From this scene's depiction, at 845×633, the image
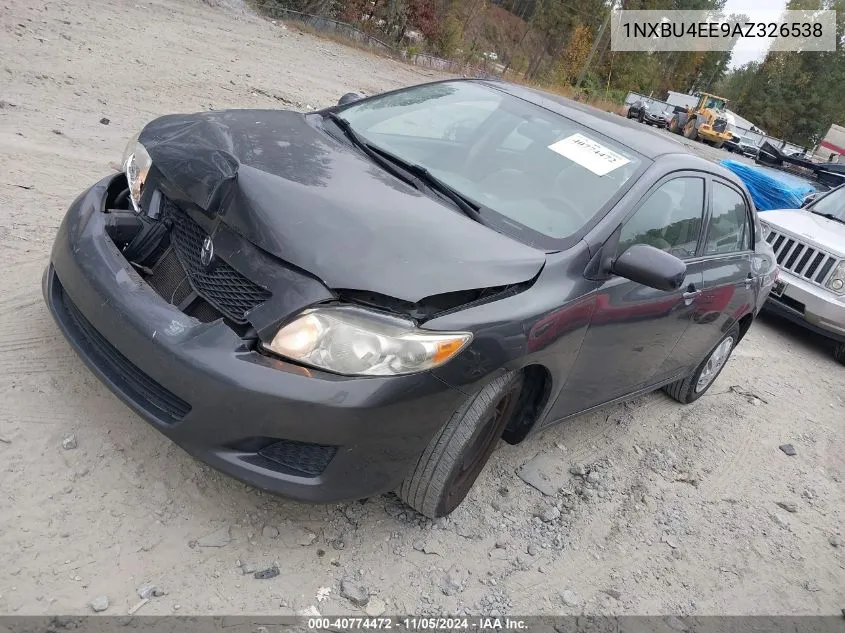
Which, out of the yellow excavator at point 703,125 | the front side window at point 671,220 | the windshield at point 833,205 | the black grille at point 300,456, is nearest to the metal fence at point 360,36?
the windshield at point 833,205

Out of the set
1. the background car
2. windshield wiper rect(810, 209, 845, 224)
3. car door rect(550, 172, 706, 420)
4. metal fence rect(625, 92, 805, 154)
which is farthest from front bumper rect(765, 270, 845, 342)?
the background car

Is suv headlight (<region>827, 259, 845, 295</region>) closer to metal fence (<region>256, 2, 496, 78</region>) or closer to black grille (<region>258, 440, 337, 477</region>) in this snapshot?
black grille (<region>258, 440, 337, 477</region>)

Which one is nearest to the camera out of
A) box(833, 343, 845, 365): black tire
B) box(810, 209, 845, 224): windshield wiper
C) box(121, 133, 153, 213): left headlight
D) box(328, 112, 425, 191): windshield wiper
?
box(121, 133, 153, 213): left headlight

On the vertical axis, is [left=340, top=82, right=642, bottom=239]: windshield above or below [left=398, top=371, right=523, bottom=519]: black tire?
above

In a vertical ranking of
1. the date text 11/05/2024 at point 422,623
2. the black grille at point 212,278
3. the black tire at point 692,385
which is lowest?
the date text 11/05/2024 at point 422,623

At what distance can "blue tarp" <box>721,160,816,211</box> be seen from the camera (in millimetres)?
10078

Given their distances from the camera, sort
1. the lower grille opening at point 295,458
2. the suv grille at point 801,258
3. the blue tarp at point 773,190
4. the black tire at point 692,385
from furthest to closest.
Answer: the blue tarp at point 773,190
the suv grille at point 801,258
the black tire at point 692,385
the lower grille opening at point 295,458

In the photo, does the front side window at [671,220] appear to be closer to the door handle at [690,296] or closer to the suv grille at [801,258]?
the door handle at [690,296]

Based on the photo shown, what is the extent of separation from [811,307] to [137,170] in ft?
21.3

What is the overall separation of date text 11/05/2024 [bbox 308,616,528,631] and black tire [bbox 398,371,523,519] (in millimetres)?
427

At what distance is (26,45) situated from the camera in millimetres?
7609

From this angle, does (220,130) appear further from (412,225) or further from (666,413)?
(666,413)

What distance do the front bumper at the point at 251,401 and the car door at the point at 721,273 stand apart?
2125 mm

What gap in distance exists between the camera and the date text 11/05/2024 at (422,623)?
7.44ft
